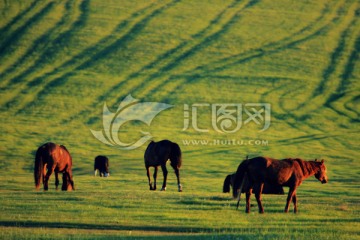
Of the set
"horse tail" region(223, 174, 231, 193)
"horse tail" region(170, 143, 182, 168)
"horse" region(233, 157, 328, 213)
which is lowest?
"horse tail" region(223, 174, 231, 193)

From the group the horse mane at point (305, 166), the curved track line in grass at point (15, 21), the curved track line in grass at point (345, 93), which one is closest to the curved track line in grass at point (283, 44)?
the curved track line in grass at point (345, 93)

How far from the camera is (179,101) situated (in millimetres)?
67312

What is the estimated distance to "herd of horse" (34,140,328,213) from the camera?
674 inches

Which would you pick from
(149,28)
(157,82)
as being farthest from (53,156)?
(149,28)

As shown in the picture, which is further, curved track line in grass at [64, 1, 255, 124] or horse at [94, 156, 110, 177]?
curved track line in grass at [64, 1, 255, 124]

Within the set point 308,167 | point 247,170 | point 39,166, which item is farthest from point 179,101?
point 247,170

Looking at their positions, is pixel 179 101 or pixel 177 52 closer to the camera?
pixel 179 101

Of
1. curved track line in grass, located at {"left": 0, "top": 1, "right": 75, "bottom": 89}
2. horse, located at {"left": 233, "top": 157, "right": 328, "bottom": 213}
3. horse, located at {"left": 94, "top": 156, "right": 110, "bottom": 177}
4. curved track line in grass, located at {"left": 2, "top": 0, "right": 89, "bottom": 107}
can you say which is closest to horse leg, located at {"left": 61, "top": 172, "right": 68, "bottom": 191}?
horse, located at {"left": 233, "top": 157, "right": 328, "bottom": 213}

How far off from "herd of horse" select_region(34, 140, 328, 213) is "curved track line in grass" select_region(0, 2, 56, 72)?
172ft

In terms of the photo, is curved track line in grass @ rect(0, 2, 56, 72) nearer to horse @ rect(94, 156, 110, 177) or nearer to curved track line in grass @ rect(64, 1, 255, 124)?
curved track line in grass @ rect(64, 1, 255, 124)

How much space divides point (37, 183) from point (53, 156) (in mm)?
1541

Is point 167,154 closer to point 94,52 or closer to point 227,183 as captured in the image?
point 227,183

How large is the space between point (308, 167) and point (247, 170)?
2256 mm

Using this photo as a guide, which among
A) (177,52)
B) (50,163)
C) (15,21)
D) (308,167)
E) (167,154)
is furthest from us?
(15,21)
